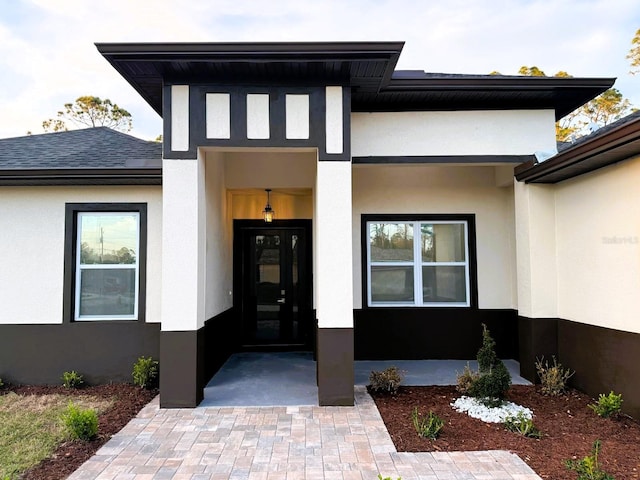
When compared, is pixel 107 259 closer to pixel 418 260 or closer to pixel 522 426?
pixel 418 260

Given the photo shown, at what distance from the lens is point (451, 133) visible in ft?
19.7

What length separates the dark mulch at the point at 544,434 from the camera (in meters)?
3.57

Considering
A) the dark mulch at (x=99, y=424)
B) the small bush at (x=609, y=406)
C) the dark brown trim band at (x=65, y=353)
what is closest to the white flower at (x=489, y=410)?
the small bush at (x=609, y=406)

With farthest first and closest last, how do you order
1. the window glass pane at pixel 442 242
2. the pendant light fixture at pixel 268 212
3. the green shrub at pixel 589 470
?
1. the pendant light fixture at pixel 268 212
2. the window glass pane at pixel 442 242
3. the green shrub at pixel 589 470

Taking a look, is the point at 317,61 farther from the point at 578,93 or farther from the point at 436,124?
the point at 578,93

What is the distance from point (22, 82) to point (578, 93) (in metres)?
22.4

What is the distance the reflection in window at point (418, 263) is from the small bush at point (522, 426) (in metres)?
3.15

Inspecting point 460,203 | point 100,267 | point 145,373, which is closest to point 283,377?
point 145,373

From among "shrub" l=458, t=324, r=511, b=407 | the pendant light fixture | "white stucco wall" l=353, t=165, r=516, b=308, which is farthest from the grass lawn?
"white stucco wall" l=353, t=165, r=516, b=308

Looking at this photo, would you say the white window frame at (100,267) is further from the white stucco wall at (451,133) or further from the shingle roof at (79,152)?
the white stucco wall at (451,133)

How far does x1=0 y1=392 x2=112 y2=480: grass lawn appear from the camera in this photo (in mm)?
3717

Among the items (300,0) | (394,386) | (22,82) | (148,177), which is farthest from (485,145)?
(22,82)

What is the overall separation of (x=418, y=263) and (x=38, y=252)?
5836 millimetres

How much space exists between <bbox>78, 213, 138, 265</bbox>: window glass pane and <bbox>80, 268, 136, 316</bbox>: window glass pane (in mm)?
158
